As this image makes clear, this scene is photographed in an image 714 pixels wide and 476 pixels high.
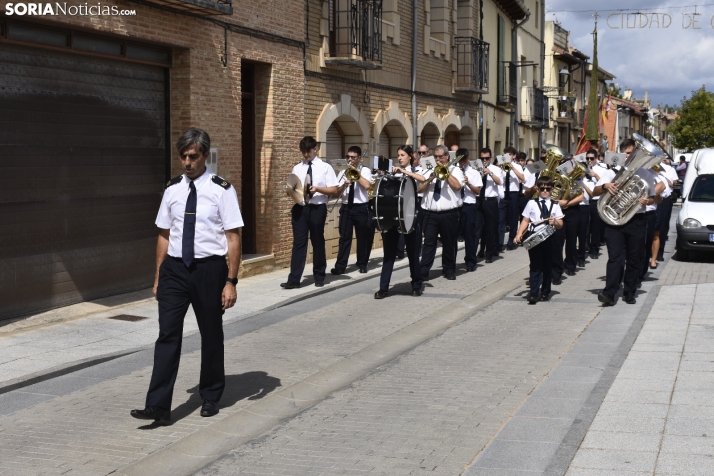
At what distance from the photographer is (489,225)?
16.5 m

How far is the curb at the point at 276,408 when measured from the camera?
18.6ft

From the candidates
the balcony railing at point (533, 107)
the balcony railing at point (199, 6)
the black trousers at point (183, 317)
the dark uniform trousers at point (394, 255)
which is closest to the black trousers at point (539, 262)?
the dark uniform trousers at point (394, 255)

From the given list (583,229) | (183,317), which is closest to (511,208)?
(583,229)

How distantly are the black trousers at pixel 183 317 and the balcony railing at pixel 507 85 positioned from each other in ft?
81.8

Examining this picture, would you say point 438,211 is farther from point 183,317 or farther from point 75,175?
point 183,317

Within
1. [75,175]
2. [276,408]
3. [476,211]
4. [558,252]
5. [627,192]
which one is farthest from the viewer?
[476,211]

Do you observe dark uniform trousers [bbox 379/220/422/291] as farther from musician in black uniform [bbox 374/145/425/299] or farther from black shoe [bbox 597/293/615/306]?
black shoe [bbox 597/293/615/306]

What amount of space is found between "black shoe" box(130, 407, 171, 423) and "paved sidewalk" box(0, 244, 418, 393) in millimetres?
1458

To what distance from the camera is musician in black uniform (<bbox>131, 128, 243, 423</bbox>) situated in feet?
21.0

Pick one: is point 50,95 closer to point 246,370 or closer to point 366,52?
point 246,370

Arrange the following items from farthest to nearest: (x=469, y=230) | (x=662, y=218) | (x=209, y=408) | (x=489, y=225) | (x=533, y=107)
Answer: (x=533, y=107)
(x=489, y=225)
(x=662, y=218)
(x=469, y=230)
(x=209, y=408)

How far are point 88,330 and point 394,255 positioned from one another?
4037 millimetres

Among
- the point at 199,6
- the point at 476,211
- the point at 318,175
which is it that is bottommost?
the point at 476,211

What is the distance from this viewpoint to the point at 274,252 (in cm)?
1498
